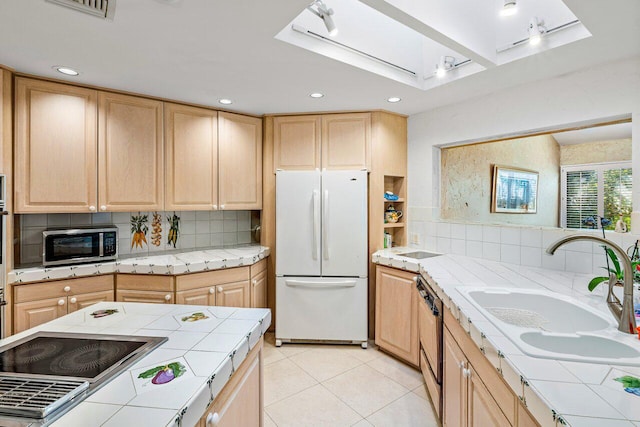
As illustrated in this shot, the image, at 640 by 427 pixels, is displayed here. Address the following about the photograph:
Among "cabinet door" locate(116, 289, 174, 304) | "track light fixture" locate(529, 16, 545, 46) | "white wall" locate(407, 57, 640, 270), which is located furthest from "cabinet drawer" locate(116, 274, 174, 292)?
"track light fixture" locate(529, 16, 545, 46)

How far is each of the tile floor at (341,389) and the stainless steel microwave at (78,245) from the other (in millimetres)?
1589

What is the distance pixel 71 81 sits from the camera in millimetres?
2279

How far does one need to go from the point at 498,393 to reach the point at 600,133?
1.95m

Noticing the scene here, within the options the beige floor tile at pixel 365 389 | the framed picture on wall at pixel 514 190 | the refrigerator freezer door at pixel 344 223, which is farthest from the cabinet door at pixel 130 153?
the framed picture on wall at pixel 514 190

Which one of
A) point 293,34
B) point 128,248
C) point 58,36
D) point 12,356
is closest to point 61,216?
point 128,248

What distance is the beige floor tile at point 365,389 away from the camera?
2090mm

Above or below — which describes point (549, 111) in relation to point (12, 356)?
above

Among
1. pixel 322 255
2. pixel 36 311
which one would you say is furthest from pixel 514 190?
pixel 36 311

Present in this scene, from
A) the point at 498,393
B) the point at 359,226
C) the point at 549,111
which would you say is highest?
the point at 549,111

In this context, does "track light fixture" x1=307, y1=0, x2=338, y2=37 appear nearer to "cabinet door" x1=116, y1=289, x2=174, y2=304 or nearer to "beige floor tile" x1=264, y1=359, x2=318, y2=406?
"cabinet door" x1=116, y1=289, x2=174, y2=304

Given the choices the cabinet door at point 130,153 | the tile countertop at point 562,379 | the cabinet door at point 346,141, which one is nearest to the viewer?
the tile countertop at point 562,379

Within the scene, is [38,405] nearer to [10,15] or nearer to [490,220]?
[10,15]

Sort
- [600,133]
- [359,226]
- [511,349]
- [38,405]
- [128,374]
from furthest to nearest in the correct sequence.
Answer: [359,226]
[600,133]
[511,349]
[128,374]
[38,405]

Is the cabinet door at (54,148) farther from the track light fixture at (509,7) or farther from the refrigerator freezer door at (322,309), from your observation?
the track light fixture at (509,7)
